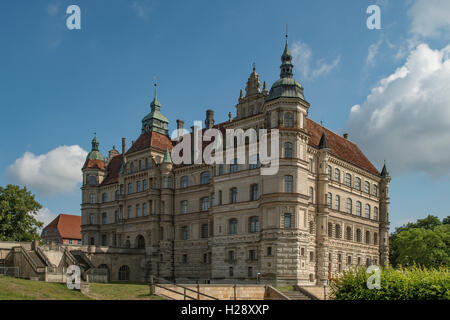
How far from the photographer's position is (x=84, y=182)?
79.2 metres

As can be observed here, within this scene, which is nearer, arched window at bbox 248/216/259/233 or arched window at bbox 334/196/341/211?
arched window at bbox 248/216/259/233

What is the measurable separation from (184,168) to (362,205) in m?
23.1

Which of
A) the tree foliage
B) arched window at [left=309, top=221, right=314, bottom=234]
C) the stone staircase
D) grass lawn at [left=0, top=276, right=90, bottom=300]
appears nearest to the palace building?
arched window at [left=309, top=221, right=314, bottom=234]

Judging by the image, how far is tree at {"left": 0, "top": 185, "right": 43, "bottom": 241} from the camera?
6066cm

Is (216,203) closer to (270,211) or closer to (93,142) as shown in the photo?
(270,211)

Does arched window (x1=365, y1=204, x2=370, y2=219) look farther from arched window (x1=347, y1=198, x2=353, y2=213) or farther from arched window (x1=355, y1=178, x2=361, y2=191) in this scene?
arched window (x1=347, y1=198, x2=353, y2=213)

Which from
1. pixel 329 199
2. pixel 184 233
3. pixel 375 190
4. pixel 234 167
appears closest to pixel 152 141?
pixel 184 233

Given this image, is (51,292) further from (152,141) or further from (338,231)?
(152,141)

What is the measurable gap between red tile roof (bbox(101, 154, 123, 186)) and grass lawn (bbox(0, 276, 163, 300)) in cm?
3370

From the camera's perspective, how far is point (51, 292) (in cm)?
3369

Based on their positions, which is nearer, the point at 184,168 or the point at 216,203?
the point at 216,203

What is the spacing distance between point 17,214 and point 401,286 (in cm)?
4696
